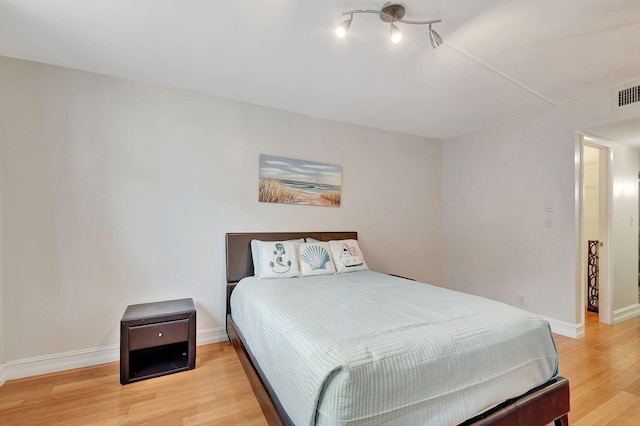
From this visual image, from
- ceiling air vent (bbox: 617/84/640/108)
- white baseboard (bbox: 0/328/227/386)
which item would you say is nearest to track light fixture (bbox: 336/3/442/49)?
ceiling air vent (bbox: 617/84/640/108)

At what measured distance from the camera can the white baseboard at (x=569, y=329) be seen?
2820mm

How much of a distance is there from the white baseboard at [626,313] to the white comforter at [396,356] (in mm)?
2758

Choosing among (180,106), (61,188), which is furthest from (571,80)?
(61,188)

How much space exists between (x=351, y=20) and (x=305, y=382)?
1951mm

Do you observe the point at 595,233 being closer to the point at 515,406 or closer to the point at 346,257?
the point at 346,257

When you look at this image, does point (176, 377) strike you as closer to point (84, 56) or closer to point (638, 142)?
point (84, 56)

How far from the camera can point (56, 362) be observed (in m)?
2.19

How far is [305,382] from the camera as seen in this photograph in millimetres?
1144

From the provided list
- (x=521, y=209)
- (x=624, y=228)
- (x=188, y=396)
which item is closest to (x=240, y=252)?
(x=188, y=396)

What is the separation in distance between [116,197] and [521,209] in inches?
166

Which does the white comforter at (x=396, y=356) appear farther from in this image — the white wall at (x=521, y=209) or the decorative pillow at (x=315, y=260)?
the white wall at (x=521, y=209)

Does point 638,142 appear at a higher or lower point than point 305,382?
higher

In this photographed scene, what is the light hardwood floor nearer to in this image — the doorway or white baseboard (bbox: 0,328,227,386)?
white baseboard (bbox: 0,328,227,386)

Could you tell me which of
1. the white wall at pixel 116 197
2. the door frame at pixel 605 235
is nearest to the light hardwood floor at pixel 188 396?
the white wall at pixel 116 197
